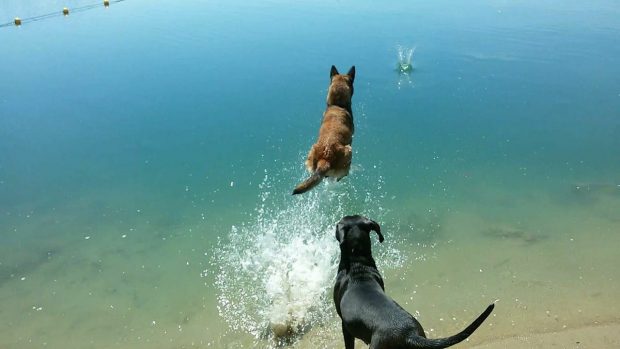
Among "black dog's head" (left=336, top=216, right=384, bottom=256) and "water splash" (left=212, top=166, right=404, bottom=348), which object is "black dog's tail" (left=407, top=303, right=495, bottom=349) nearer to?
"black dog's head" (left=336, top=216, right=384, bottom=256)

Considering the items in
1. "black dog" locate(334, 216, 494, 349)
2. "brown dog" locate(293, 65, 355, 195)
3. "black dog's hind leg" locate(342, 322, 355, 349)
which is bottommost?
"black dog's hind leg" locate(342, 322, 355, 349)

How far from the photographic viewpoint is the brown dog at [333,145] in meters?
5.66

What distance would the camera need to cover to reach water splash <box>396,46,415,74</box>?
9984 millimetres

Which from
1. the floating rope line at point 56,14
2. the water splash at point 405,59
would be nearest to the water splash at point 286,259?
the water splash at point 405,59

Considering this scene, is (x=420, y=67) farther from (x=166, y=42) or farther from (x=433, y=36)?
(x=166, y=42)

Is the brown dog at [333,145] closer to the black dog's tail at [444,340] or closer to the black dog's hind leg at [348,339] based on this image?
the black dog's hind leg at [348,339]

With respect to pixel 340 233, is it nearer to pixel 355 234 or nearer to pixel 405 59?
pixel 355 234

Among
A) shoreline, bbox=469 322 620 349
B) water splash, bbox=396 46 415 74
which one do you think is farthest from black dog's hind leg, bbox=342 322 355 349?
water splash, bbox=396 46 415 74

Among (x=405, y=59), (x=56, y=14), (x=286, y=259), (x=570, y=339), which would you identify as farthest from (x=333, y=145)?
(x=56, y=14)

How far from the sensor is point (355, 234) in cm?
440

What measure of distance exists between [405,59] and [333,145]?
17.0ft

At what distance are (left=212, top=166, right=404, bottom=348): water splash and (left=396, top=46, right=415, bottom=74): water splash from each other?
3908 mm

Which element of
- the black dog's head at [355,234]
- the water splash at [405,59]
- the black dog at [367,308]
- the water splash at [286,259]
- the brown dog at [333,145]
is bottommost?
the water splash at [286,259]

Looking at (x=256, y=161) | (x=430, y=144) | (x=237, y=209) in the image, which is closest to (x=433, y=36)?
(x=430, y=144)
